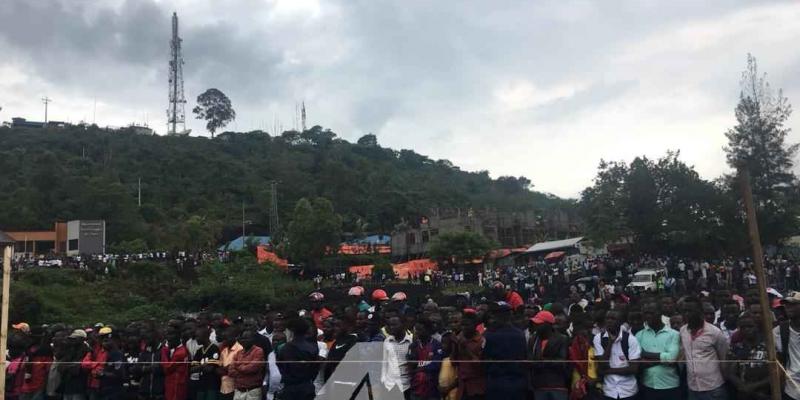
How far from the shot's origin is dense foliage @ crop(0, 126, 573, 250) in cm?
5853

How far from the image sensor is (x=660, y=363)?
640 centimetres

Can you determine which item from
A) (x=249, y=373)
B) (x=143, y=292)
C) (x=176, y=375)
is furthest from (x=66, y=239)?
(x=249, y=373)

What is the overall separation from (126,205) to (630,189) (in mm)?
43323

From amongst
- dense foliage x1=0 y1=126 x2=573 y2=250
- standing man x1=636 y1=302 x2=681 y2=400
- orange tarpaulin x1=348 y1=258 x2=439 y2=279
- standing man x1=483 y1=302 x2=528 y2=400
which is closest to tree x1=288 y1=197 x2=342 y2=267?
orange tarpaulin x1=348 y1=258 x2=439 y2=279

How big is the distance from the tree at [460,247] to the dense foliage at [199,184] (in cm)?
2151

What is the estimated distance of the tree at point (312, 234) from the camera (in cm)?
4525

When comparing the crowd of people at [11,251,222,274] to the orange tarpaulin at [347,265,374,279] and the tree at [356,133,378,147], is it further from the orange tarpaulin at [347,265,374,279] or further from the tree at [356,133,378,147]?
the tree at [356,133,378,147]

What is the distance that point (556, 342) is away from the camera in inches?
256

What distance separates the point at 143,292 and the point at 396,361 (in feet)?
108

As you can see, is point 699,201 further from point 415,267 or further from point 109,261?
point 109,261

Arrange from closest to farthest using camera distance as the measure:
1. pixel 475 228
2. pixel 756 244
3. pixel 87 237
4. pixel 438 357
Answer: pixel 756 244
pixel 438 357
pixel 87 237
pixel 475 228

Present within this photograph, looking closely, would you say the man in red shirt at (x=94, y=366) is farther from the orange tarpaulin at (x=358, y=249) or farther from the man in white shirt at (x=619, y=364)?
the orange tarpaulin at (x=358, y=249)

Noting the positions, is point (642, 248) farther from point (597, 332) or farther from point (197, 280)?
point (597, 332)

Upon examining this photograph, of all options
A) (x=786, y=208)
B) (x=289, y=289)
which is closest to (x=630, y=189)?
(x=786, y=208)
